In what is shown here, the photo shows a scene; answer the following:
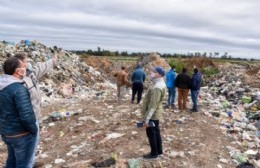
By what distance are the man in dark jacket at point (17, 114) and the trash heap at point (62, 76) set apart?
31.3ft

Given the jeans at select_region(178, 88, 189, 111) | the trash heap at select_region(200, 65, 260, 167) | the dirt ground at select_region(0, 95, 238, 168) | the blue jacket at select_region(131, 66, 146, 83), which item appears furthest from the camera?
the blue jacket at select_region(131, 66, 146, 83)

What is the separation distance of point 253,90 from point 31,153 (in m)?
13.4

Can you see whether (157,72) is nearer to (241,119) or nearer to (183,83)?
(183,83)

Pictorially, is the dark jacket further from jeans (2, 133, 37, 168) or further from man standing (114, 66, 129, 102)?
jeans (2, 133, 37, 168)

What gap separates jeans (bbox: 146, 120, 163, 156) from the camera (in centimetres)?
569

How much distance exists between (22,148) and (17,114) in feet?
1.40

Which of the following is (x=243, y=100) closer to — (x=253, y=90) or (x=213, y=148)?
(x=253, y=90)

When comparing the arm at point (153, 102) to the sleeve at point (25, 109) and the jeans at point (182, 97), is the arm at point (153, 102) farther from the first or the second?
the jeans at point (182, 97)

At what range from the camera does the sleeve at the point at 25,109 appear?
357 centimetres

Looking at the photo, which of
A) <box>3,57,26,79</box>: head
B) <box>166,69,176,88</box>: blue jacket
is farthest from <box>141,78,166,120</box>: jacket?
<box>166,69,176,88</box>: blue jacket

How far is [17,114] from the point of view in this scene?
3.65 meters

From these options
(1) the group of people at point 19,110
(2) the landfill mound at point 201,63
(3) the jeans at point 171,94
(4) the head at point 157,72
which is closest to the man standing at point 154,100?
(4) the head at point 157,72

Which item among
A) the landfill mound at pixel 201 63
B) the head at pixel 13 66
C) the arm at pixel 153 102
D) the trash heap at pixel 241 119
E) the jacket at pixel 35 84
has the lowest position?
the trash heap at pixel 241 119

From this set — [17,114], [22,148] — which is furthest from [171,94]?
[17,114]
